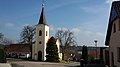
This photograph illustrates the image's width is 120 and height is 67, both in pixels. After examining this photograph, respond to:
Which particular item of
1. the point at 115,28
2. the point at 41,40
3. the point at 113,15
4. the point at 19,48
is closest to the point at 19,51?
the point at 19,48

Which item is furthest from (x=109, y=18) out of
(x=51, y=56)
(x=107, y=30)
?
(x=51, y=56)

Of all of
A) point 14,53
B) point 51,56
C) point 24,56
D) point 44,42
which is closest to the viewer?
point 51,56

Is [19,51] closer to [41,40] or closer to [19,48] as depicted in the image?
[19,48]

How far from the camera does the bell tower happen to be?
6462cm

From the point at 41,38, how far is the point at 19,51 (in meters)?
18.0

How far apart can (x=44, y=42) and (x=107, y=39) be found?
3952 centimetres

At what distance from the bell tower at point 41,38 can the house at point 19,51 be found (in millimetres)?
12395

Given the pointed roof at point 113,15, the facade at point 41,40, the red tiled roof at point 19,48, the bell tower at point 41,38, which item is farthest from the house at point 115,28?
the red tiled roof at point 19,48

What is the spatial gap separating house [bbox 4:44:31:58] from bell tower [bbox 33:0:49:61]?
12.4 m

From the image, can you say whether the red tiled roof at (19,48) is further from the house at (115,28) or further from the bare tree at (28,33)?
the house at (115,28)

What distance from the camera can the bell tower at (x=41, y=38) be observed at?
6462 centimetres

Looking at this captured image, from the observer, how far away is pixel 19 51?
80.9 meters

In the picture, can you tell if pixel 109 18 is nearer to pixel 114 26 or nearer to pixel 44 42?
pixel 114 26

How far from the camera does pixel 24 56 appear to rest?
252ft
